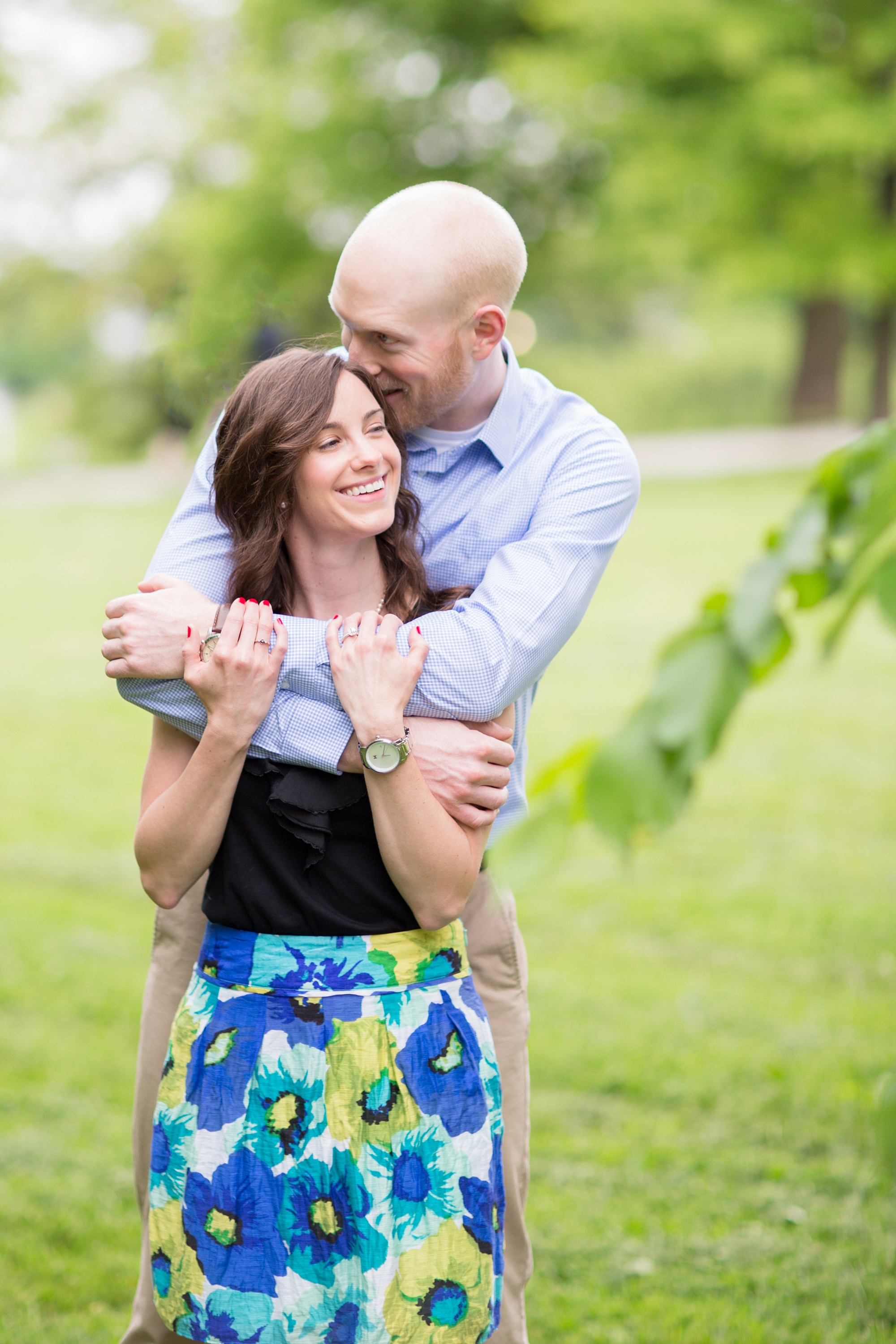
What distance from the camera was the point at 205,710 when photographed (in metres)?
2.25

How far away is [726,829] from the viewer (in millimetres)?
8422

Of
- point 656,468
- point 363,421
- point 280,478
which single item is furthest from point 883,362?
point 280,478

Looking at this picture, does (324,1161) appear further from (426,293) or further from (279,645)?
(426,293)

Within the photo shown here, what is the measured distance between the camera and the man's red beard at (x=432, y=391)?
96.1 inches

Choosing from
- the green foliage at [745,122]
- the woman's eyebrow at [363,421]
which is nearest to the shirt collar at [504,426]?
the woman's eyebrow at [363,421]

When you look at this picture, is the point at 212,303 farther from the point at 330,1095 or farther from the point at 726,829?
the point at 726,829

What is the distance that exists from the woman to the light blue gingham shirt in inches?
2.4

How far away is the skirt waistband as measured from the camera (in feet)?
7.18

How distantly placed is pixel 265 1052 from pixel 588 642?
37.9ft

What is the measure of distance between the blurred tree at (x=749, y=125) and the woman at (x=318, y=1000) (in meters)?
20.4

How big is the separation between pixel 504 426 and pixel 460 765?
2.22 feet

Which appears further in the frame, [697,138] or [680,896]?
[697,138]

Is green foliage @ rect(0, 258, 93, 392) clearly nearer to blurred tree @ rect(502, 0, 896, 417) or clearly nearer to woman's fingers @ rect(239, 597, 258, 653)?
blurred tree @ rect(502, 0, 896, 417)

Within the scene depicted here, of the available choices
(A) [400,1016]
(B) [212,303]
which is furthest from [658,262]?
(A) [400,1016]
